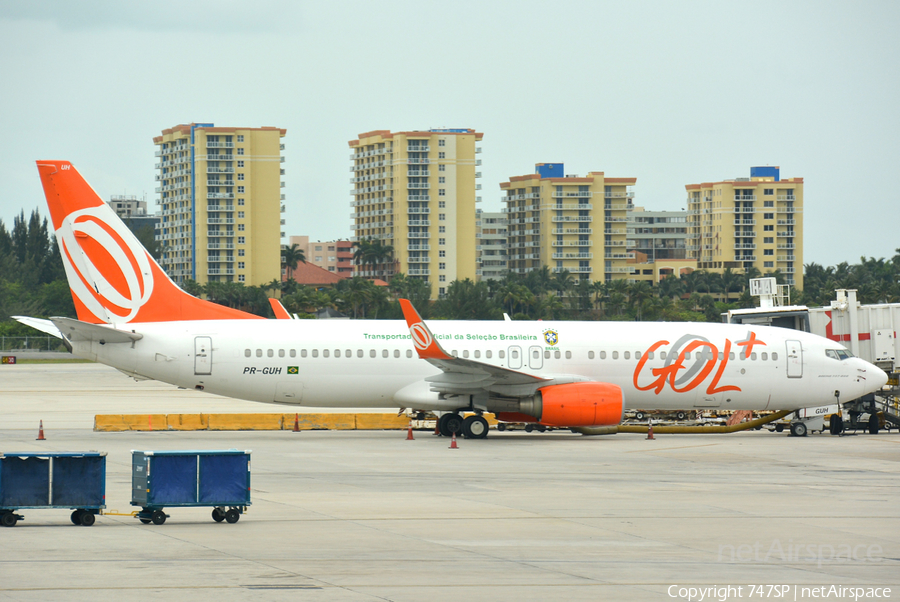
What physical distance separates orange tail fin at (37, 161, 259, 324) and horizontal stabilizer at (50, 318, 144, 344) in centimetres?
90

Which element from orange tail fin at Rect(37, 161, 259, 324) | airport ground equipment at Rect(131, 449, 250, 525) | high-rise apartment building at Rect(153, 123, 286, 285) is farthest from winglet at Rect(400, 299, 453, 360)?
high-rise apartment building at Rect(153, 123, 286, 285)

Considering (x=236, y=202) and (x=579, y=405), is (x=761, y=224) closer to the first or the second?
(x=236, y=202)

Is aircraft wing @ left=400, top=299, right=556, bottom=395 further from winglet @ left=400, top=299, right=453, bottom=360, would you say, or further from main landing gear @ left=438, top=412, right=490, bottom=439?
main landing gear @ left=438, top=412, right=490, bottom=439

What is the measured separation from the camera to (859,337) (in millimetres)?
32625

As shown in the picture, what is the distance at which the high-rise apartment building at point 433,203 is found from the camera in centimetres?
16950

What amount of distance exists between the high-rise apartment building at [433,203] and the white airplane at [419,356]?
139363 millimetres

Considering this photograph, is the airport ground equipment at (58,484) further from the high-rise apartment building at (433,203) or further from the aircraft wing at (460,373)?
the high-rise apartment building at (433,203)

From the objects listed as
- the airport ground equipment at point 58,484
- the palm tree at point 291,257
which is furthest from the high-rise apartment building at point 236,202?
the airport ground equipment at point 58,484

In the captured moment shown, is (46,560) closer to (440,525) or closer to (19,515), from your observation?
Answer: (19,515)

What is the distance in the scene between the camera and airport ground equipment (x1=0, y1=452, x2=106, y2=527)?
1401 cm

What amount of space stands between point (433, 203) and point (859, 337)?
141m

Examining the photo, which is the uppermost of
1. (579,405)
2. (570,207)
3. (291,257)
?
(570,207)

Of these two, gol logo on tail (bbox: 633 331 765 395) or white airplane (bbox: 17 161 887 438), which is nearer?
white airplane (bbox: 17 161 887 438)

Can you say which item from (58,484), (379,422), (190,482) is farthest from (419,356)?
(58,484)
